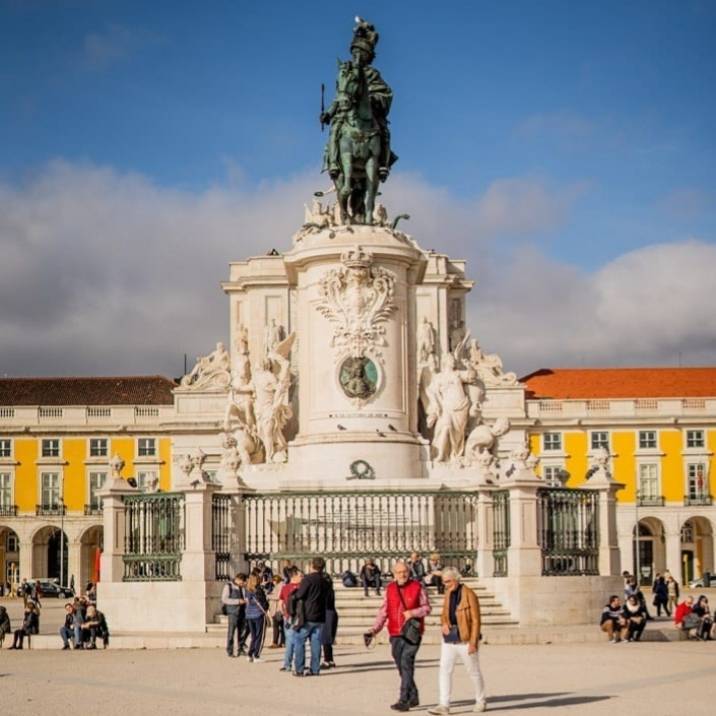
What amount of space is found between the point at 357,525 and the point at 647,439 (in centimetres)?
5920

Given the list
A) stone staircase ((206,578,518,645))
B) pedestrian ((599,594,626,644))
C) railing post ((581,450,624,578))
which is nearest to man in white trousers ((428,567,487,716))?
stone staircase ((206,578,518,645))

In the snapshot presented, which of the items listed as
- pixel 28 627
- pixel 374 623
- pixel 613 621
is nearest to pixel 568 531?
pixel 613 621

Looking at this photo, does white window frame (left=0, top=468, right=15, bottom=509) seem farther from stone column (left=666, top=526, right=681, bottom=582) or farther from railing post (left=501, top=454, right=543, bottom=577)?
railing post (left=501, top=454, right=543, bottom=577)

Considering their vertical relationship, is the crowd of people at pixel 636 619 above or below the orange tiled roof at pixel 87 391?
below

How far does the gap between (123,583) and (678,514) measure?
60.6 metres

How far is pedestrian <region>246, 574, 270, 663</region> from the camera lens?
→ 20.9 metres

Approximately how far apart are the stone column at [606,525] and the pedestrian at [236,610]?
26.4ft

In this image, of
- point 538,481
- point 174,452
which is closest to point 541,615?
point 538,481

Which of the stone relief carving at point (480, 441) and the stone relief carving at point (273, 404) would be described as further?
the stone relief carving at point (273, 404)

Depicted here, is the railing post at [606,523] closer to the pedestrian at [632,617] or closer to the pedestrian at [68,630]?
the pedestrian at [632,617]

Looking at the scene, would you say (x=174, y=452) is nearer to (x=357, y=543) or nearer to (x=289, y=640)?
(x=357, y=543)

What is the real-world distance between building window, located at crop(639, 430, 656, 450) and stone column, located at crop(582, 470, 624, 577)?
57286 mm

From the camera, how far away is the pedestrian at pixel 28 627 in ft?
84.0

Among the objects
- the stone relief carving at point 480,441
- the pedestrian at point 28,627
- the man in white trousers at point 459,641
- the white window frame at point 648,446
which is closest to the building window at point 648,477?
the white window frame at point 648,446
